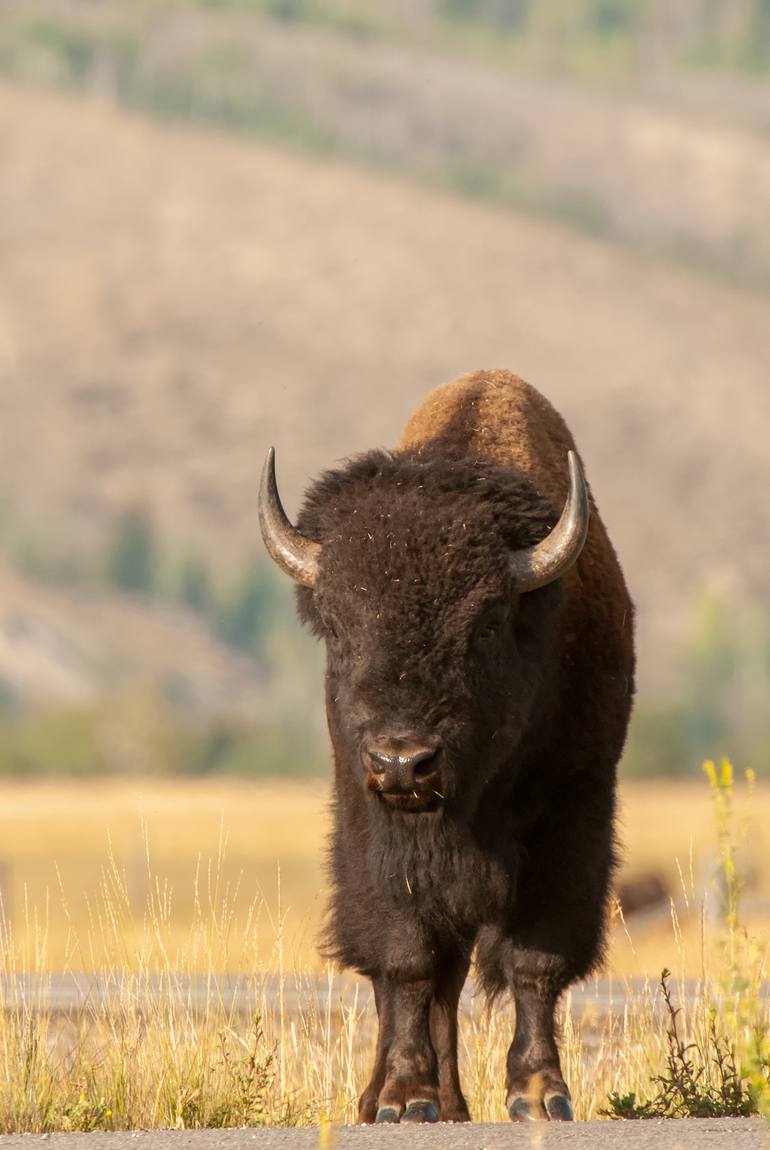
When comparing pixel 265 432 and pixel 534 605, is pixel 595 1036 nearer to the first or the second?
pixel 534 605

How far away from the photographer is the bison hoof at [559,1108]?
27.3 ft

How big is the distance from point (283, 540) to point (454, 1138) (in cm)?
275

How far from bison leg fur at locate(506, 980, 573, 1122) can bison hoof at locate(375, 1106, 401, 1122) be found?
40 centimetres

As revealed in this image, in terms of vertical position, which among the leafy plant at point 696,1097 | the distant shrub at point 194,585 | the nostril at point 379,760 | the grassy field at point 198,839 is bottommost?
the leafy plant at point 696,1097

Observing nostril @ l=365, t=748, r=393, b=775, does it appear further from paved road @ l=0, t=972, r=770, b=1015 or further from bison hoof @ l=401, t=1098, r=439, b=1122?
paved road @ l=0, t=972, r=770, b=1015

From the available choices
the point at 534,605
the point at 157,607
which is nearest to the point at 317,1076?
the point at 534,605

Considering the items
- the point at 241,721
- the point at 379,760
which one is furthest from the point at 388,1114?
the point at 241,721

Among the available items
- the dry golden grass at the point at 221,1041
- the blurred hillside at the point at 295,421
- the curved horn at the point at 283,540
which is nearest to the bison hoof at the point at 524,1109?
the dry golden grass at the point at 221,1041

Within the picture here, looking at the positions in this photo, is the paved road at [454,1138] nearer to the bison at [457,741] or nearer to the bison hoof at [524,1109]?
the bison hoof at [524,1109]

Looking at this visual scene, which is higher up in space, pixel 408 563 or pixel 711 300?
pixel 711 300

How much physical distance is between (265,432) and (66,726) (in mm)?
77809

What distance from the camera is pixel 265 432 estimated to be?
172 metres

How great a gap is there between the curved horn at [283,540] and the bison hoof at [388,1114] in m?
1.95

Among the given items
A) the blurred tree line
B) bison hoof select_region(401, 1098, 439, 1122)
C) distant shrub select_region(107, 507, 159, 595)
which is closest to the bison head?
bison hoof select_region(401, 1098, 439, 1122)
